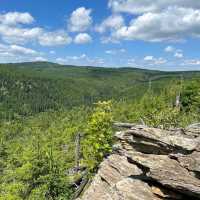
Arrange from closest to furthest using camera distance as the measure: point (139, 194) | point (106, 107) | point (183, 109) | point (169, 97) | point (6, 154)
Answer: point (139, 194)
point (106, 107)
point (183, 109)
point (169, 97)
point (6, 154)

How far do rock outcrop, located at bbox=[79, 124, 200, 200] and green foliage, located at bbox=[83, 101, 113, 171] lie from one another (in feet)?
51.8

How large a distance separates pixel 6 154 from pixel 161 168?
167 meters

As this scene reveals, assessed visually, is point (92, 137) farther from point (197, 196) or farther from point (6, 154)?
point (6, 154)

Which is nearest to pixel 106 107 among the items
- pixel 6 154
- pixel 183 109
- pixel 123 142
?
pixel 123 142

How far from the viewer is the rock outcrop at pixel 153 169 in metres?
22.4

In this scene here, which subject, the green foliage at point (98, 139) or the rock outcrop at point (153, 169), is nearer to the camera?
the rock outcrop at point (153, 169)

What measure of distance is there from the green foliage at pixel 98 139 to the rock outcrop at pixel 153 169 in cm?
1579

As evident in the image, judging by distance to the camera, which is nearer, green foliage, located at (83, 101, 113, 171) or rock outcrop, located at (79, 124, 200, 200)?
rock outcrop, located at (79, 124, 200, 200)

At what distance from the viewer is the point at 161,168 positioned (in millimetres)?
23250

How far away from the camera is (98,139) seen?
4797 cm

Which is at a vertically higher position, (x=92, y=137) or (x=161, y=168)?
(x=161, y=168)

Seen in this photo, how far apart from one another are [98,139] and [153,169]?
24.9m

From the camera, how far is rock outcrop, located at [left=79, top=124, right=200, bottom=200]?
73.5 feet

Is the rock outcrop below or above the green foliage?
above
